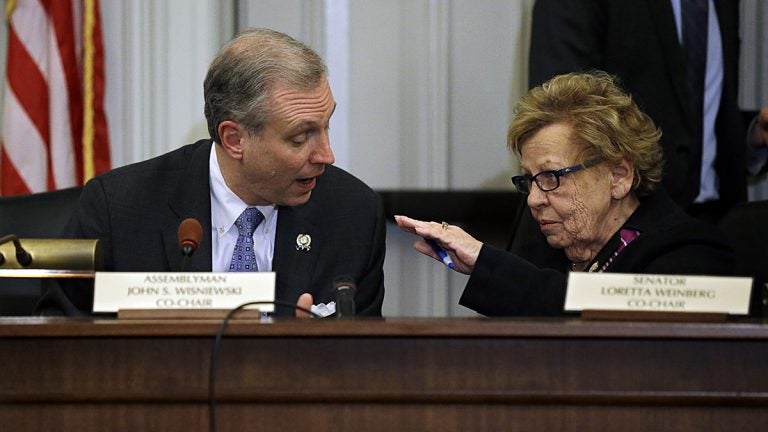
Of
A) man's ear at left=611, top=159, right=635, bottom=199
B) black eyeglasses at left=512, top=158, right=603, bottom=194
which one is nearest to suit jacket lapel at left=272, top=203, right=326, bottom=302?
black eyeglasses at left=512, top=158, right=603, bottom=194

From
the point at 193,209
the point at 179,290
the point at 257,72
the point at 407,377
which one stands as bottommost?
the point at 407,377

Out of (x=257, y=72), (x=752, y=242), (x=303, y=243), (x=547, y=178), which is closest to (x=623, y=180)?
(x=547, y=178)

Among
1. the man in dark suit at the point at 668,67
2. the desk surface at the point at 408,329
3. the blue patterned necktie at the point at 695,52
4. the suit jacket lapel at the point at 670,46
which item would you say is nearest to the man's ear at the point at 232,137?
the desk surface at the point at 408,329

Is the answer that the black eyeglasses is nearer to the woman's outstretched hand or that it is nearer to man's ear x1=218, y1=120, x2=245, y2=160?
the woman's outstretched hand

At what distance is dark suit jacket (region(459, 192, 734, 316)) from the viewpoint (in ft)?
8.61

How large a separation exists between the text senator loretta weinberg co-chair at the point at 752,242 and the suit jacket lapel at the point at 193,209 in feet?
4.18

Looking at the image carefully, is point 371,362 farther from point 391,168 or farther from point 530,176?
point 391,168

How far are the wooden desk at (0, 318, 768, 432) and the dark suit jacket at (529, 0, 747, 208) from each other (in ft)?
6.33

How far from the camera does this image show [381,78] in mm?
4402

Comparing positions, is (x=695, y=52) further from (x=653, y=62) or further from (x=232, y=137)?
(x=232, y=137)

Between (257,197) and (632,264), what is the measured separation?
875 millimetres

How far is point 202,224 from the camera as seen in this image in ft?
9.43

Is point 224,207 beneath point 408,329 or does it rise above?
above

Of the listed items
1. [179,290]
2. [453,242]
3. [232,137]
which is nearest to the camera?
[179,290]
